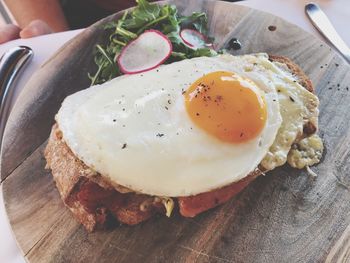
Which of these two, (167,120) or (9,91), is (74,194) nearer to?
(167,120)

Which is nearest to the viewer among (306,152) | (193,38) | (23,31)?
(306,152)

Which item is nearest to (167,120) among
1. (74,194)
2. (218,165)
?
(218,165)

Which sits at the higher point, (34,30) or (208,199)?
(34,30)

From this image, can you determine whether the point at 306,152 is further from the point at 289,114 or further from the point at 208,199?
the point at 208,199

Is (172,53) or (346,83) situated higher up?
(172,53)

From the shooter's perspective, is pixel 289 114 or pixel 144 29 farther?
pixel 144 29

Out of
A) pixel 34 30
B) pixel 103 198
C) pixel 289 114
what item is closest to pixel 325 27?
pixel 289 114

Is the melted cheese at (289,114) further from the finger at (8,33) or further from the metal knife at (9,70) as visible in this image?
the finger at (8,33)
